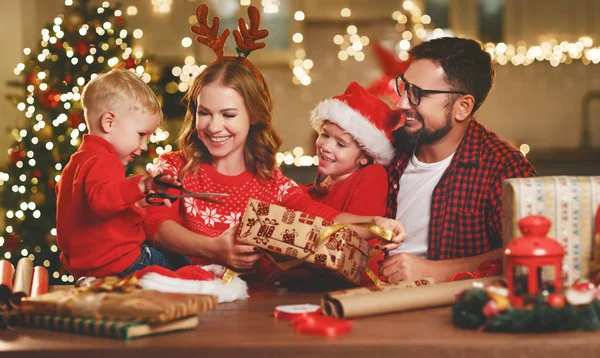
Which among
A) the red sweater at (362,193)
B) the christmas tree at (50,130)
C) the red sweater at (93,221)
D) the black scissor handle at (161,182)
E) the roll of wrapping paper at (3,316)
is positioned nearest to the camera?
the roll of wrapping paper at (3,316)

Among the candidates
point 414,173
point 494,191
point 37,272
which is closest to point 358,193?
point 414,173

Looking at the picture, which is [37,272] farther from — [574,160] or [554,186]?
[574,160]

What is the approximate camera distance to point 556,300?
1.25 meters

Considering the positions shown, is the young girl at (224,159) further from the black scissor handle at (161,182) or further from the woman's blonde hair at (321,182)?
the black scissor handle at (161,182)

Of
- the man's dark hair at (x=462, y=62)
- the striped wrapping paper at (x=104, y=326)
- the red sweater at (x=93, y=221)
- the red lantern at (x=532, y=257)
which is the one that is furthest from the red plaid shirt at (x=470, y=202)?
the striped wrapping paper at (x=104, y=326)

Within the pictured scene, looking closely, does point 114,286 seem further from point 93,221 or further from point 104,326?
point 93,221

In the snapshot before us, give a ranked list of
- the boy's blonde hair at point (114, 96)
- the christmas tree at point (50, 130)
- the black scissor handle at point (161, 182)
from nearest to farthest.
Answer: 1. the black scissor handle at point (161, 182)
2. the boy's blonde hair at point (114, 96)
3. the christmas tree at point (50, 130)

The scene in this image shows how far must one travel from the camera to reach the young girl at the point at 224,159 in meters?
1.98

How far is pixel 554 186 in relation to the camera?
1.46m

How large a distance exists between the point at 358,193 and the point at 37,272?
916 mm

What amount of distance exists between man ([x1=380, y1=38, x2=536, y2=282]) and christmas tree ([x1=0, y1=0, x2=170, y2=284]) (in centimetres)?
190

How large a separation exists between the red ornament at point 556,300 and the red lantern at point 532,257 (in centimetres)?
3

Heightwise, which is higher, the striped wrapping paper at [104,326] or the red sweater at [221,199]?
the red sweater at [221,199]

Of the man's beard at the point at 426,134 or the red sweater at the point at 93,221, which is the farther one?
the man's beard at the point at 426,134
